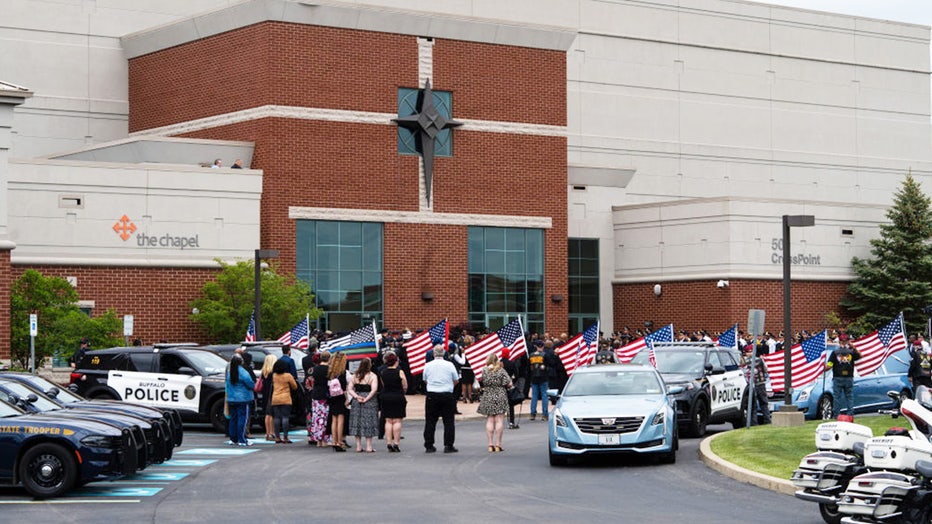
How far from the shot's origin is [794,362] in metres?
29.6

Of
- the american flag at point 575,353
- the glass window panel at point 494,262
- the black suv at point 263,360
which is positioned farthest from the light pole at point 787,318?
the glass window panel at point 494,262

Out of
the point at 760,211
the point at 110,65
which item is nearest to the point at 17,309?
the point at 110,65

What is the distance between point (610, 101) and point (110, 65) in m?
23.3

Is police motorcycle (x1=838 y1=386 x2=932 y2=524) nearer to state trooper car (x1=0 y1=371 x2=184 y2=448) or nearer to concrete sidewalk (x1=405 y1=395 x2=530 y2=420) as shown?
state trooper car (x1=0 y1=371 x2=184 y2=448)

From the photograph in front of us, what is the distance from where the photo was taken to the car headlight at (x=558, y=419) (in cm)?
2148

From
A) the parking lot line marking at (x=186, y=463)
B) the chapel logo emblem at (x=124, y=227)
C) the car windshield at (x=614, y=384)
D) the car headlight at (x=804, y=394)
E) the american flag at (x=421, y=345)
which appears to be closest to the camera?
the parking lot line marking at (x=186, y=463)

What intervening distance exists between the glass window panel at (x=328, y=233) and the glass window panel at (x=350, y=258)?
42 cm

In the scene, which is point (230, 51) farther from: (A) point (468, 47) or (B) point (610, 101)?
(B) point (610, 101)

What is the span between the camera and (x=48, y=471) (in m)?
17.8

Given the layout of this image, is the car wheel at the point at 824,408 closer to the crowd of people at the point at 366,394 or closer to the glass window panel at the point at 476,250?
the crowd of people at the point at 366,394

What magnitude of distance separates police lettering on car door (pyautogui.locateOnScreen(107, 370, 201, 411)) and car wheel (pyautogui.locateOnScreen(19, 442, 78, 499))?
10.6 metres

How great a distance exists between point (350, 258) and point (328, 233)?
1171 mm

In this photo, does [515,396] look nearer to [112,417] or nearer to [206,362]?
[206,362]

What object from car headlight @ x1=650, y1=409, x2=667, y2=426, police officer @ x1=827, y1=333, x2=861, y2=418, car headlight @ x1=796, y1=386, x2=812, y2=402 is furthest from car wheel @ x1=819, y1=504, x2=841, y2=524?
car headlight @ x1=796, y1=386, x2=812, y2=402
